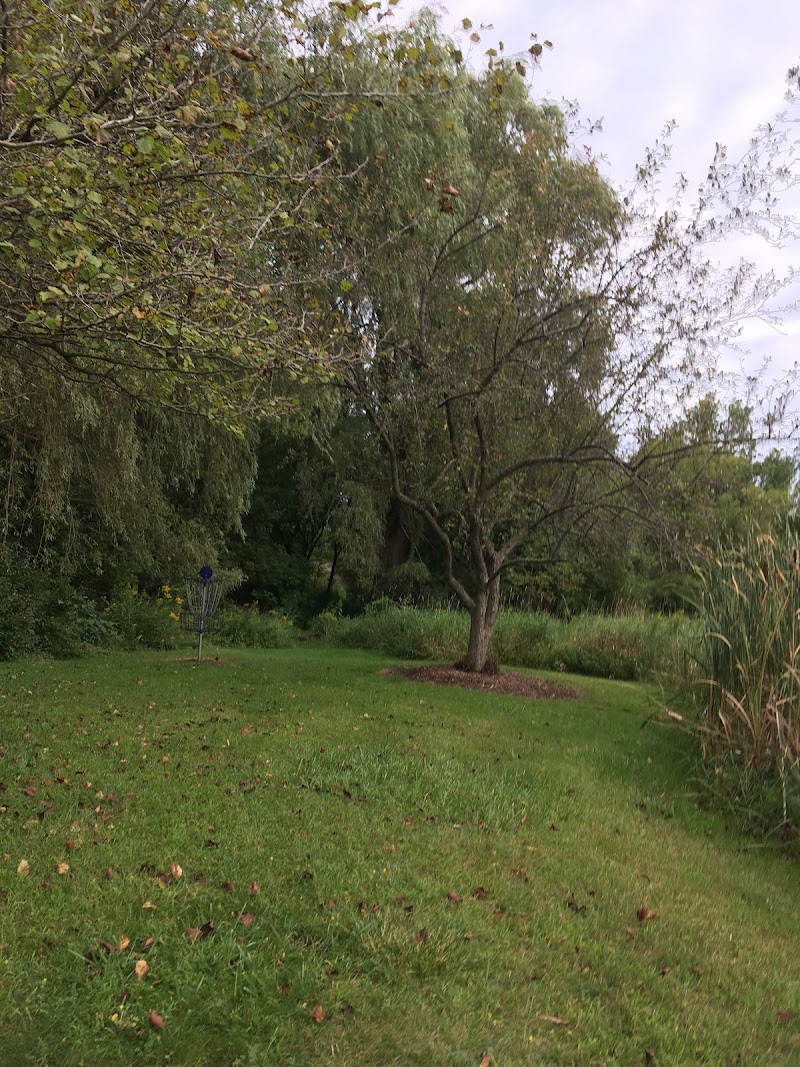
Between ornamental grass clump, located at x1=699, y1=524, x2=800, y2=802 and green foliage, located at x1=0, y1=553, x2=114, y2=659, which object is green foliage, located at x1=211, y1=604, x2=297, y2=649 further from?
ornamental grass clump, located at x1=699, y1=524, x2=800, y2=802

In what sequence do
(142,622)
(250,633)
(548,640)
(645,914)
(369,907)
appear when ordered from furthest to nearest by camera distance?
(250,633) < (548,640) < (142,622) < (645,914) < (369,907)

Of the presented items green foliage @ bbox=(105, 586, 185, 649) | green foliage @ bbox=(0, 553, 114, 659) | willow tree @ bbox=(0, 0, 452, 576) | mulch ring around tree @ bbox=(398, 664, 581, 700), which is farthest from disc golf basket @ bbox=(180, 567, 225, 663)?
willow tree @ bbox=(0, 0, 452, 576)

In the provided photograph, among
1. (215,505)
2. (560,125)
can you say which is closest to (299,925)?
(215,505)

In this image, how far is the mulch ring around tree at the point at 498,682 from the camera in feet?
31.5

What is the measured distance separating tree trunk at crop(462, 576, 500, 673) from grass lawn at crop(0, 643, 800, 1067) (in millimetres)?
4301

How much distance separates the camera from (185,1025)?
2.43 meters

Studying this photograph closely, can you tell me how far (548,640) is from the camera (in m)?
13.8

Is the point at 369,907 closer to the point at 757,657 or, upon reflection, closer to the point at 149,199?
the point at 757,657

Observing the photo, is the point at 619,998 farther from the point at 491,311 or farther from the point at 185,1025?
the point at 491,311

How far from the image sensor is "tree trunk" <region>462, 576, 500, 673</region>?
10.5m

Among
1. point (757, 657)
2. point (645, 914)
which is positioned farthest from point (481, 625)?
point (645, 914)

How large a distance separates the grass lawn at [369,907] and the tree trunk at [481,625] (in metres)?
4.30

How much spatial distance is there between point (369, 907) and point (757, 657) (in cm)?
394

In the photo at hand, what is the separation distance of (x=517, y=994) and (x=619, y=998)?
0.41 metres
